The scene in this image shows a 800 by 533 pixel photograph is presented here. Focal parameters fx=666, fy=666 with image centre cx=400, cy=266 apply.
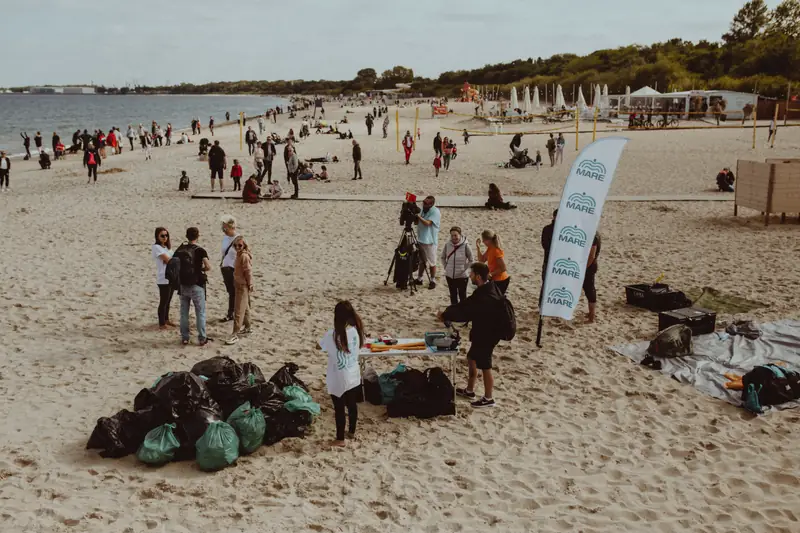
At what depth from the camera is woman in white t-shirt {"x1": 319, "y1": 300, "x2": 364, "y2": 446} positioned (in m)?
5.66

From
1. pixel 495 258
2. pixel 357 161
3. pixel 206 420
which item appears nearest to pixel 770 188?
pixel 495 258

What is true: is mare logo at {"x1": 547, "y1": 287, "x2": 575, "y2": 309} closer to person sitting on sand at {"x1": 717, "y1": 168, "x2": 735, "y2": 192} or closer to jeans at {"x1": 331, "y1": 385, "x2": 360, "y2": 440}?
jeans at {"x1": 331, "y1": 385, "x2": 360, "y2": 440}

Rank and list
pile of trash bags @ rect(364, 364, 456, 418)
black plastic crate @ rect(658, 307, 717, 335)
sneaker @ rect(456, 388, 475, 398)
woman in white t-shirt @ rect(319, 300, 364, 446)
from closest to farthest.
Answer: woman in white t-shirt @ rect(319, 300, 364, 446) < pile of trash bags @ rect(364, 364, 456, 418) < sneaker @ rect(456, 388, 475, 398) < black plastic crate @ rect(658, 307, 717, 335)

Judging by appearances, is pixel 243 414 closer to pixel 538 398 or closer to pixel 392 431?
pixel 392 431

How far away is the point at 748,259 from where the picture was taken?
12.5 meters

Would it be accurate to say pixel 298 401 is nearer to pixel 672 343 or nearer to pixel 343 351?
pixel 343 351

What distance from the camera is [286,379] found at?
6691 millimetres

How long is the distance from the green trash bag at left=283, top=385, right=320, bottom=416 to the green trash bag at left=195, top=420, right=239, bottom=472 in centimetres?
68

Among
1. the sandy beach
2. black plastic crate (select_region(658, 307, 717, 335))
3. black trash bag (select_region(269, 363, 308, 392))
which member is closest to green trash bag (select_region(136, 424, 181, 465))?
the sandy beach

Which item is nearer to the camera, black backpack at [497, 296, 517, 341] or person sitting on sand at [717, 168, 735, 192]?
black backpack at [497, 296, 517, 341]

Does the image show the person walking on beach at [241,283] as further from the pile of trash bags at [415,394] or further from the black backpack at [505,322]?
the black backpack at [505,322]

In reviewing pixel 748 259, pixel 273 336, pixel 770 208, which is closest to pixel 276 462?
pixel 273 336

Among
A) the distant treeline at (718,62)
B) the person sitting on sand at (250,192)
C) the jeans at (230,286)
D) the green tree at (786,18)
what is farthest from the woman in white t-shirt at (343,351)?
the green tree at (786,18)

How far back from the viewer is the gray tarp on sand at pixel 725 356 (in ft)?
23.8
